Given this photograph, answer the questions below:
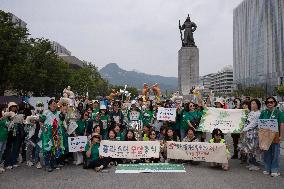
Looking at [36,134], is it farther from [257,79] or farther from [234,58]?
[234,58]

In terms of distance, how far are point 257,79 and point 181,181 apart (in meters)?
110

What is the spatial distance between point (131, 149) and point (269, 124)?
137 inches

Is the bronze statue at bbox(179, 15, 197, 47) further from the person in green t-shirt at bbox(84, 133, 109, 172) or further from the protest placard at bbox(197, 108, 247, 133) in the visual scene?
the person in green t-shirt at bbox(84, 133, 109, 172)

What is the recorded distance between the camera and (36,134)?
32.1ft

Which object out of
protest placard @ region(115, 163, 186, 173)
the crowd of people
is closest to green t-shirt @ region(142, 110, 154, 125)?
the crowd of people

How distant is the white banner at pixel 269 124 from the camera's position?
8492 mm

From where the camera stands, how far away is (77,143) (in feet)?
31.2

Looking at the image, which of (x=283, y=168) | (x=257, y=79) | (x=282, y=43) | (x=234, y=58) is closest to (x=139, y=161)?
(x=283, y=168)

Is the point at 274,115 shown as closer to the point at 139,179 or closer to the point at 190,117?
the point at 190,117

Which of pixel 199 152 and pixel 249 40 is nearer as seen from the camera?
pixel 199 152

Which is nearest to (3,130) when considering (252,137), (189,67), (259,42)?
(252,137)

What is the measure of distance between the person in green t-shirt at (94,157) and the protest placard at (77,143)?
0.13 m

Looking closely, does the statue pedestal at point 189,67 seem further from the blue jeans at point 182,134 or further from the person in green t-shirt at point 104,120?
the person in green t-shirt at point 104,120

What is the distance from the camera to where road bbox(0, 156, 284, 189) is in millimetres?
7305
